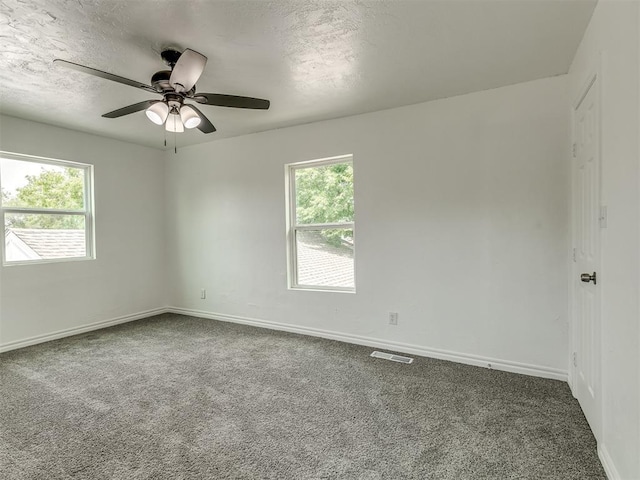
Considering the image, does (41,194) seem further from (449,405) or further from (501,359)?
(501,359)

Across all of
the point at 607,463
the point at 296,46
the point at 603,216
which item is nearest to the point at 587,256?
the point at 603,216

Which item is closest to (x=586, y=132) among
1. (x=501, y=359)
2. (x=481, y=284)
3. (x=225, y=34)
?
(x=481, y=284)

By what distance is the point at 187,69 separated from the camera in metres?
1.95

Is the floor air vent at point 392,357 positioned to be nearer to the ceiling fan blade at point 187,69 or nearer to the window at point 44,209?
the ceiling fan blade at point 187,69

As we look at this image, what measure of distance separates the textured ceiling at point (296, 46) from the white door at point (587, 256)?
58 cm

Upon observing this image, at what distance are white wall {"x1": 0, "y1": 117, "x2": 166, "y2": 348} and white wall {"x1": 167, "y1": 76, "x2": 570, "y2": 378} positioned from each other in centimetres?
142

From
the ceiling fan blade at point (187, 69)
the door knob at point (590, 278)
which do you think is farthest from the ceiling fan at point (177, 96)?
the door knob at point (590, 278)

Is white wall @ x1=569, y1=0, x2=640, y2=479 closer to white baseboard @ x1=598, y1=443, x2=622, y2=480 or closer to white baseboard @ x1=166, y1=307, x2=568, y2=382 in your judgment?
white baseboard @ x1=598, y1=443, x2=622, y2=480

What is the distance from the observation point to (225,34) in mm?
2041

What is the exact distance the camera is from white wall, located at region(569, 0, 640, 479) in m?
1.32

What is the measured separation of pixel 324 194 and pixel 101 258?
294cm

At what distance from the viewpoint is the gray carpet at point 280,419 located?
1.71 m

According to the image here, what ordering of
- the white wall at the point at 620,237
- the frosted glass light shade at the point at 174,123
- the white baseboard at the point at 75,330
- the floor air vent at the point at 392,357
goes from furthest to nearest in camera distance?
the white baseboard at the point at 75,330 < the floor air vent at the point at 392,357 < the frosted glass light shade at the point at 174,123 < the white wall at the point at 620,237

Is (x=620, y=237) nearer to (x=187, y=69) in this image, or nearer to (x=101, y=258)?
(x=187, y=69)
